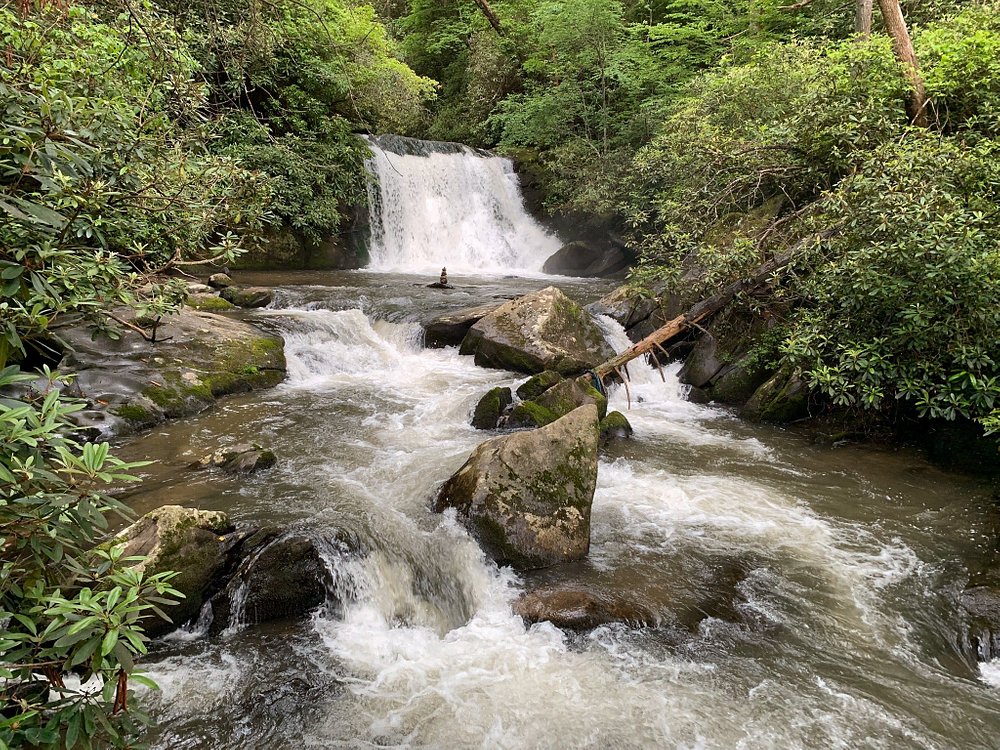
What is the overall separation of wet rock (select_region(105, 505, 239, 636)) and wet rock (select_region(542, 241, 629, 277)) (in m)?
16.4

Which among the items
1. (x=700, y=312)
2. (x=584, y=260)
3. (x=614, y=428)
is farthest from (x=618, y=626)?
(x=584, y=260)

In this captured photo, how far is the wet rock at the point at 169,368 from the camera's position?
24.6 ft

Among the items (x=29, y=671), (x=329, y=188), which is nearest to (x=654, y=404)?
(x=29, y=671)

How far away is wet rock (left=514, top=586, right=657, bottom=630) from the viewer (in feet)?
15.0

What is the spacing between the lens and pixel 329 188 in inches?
640

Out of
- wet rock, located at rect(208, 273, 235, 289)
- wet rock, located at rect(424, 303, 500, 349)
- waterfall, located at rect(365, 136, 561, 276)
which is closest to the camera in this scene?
wet rock, located at rect(424, 303, 500, 349)

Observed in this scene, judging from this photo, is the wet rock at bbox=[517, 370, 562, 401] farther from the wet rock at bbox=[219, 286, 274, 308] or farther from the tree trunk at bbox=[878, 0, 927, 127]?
the tree trunk at bbox=[878, 0, 927, 127]

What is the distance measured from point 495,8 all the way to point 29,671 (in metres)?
26.6

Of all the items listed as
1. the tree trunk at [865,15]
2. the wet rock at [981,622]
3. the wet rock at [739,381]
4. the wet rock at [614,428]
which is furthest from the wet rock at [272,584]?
the tree trunk at [865,15]

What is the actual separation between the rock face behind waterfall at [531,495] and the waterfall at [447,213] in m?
13.5

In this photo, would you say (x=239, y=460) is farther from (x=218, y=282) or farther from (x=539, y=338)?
(x=218, y=282)

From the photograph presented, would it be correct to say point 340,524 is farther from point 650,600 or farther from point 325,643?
point 650,600

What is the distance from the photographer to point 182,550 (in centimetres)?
448

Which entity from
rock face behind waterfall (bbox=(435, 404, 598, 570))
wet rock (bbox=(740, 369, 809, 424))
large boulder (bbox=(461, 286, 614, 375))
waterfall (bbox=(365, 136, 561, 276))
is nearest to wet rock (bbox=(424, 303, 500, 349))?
large boulder (bbox=(461, 286, 614, 375))
